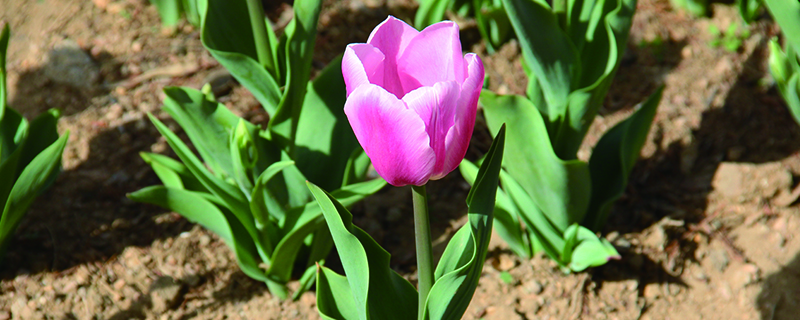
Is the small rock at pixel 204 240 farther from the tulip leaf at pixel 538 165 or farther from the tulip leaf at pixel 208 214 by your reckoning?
the tulip leaf at pixel 538 165

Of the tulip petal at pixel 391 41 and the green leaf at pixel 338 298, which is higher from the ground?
the tulip petal at pixel 391 41

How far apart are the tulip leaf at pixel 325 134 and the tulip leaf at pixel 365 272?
0.53 m

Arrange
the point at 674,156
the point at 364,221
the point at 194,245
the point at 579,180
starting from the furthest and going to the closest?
the point at 674,156, the point at 364,221, the point at 194,245, the point at 579,180

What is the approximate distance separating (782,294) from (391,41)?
5.84 feet

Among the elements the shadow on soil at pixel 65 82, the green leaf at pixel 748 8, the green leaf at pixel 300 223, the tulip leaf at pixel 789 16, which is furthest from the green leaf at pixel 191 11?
the green leaf at pixel 748 8

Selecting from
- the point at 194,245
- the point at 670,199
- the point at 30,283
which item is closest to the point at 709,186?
the point at 670,199

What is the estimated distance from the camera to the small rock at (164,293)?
2.08m

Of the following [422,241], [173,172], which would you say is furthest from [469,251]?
[173,172]

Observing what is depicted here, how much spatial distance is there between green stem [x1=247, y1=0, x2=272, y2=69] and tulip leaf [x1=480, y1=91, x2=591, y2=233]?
62 cm

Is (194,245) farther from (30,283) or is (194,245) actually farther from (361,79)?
(361,79)

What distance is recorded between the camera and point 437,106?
99 cm

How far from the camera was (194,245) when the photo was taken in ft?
7.41

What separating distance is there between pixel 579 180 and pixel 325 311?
0.85 meters

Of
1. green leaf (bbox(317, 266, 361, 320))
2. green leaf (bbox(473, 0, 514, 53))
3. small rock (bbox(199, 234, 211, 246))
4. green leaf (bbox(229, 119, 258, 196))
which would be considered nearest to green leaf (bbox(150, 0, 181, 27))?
small rock (bbox(199, 234, 211, 246))
